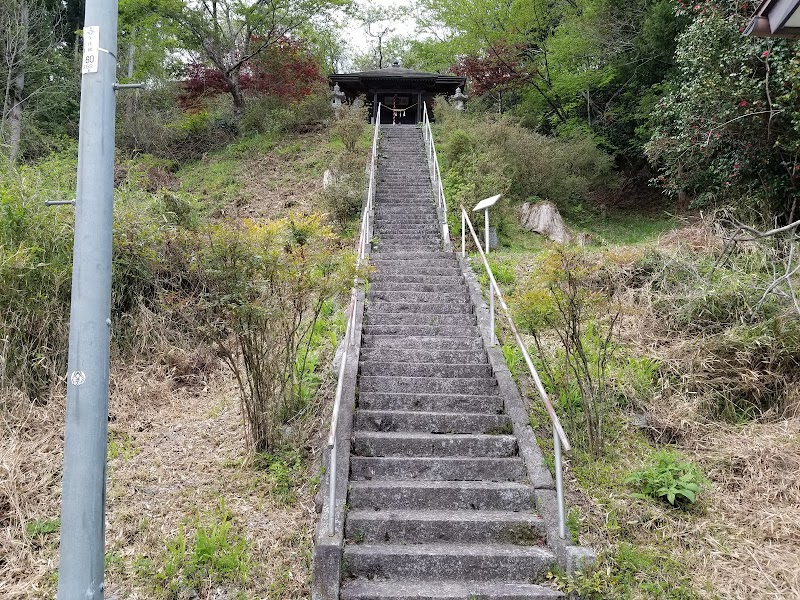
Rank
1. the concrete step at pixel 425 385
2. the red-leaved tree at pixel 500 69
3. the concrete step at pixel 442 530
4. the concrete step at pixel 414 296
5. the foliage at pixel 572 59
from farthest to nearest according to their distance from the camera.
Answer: the red-leaved tree at pixel 500 69 → the foliage at pixel 572 59 → the concrete step at pixel 414 296 → the concrete step at pixel 425 385 → the concrete step at pixel 442 530

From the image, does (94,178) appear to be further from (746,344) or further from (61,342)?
(746,344)

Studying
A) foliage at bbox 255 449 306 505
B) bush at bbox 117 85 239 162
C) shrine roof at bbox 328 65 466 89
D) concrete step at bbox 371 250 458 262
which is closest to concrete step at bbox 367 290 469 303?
concrete step at bbox 371 250 458 262

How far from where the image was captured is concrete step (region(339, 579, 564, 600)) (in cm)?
351

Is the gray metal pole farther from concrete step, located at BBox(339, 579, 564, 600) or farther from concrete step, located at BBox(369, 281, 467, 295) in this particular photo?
concrete step, located at BBox(369, 281, 467, 295)

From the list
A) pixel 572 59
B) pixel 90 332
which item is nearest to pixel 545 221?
pixel 572 59

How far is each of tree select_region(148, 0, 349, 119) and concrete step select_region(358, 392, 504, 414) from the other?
1827 cm

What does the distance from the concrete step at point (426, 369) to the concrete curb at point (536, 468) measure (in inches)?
7.3

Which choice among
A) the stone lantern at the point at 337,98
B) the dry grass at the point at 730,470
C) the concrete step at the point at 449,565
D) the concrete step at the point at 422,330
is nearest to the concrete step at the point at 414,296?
the concrete step at the point at 422,330

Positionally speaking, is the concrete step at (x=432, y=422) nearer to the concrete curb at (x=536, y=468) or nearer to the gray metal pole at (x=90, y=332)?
the concrete curb at (x=536, y=468)

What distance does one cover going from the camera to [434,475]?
4.60m

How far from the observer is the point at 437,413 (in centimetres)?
520

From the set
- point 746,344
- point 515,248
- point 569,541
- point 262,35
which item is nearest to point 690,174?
point 515,248

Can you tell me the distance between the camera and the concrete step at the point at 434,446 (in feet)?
15.9

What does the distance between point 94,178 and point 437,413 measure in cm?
367
